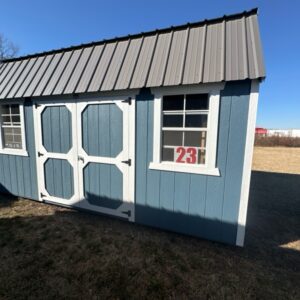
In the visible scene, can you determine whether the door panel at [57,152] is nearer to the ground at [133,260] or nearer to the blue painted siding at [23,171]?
the blue painted siding at [23,171]

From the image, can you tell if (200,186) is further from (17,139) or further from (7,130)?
(7,130)

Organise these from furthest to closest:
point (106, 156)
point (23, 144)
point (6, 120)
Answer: point (6, 120) < point (23, 144) < point (106, 156)

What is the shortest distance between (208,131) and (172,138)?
597 mm

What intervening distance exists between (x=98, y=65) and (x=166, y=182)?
2.59 m

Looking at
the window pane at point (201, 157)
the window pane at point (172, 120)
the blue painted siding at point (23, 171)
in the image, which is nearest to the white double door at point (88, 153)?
the blue painted siding at point (23, 171)

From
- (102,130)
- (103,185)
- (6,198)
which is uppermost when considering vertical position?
(102,130)

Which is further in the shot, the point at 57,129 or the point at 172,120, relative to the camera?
the point at 57,129

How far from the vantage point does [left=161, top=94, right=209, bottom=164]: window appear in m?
2.84

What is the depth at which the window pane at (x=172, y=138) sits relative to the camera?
9.87 feet

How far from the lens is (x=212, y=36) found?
9.62 ft

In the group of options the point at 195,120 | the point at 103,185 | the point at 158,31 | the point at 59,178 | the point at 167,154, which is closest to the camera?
the point at 195,120

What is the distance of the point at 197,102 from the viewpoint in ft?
9.29

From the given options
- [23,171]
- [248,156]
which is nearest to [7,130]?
[23,171]

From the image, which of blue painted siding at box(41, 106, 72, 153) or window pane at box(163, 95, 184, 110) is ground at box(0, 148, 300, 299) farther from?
window pane at box(163, 95, 184, 110)
